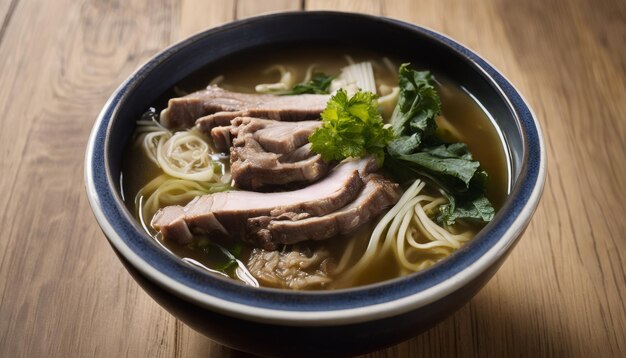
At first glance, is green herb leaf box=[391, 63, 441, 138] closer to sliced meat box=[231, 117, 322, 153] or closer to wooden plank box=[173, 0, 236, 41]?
sliced meat box=[231, 117, 322, 153]

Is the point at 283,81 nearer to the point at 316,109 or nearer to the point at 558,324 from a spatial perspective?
the point at 316,109

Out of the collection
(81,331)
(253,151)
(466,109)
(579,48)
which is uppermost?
(579,48)

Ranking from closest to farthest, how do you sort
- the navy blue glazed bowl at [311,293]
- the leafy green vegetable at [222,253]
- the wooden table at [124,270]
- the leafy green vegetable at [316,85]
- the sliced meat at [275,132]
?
the navy blue glazed bowl at [311,293] < the leafy green vegetable at [222,253] < the wooden table at [124,270] < the sliced meat at [275,132] < the leafy green vegetable at [316,85]

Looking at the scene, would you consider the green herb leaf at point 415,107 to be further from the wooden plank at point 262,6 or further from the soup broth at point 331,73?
the wooden plank at point 262,6

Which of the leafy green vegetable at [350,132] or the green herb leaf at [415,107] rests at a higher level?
the green herb leaf at [415,107]

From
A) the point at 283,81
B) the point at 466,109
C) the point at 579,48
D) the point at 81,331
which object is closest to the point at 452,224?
the point at 466,109

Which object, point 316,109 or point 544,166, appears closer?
point 544,166

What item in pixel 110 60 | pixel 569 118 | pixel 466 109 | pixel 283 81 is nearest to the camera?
pixel 466 109

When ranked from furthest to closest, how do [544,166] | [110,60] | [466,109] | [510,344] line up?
1. [110,60]
2. [466,109]
3. [510,344]
4. [544,166]

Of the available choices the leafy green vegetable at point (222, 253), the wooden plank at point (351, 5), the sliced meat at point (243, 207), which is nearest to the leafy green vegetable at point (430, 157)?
the sliced meat at point (243, 207)
